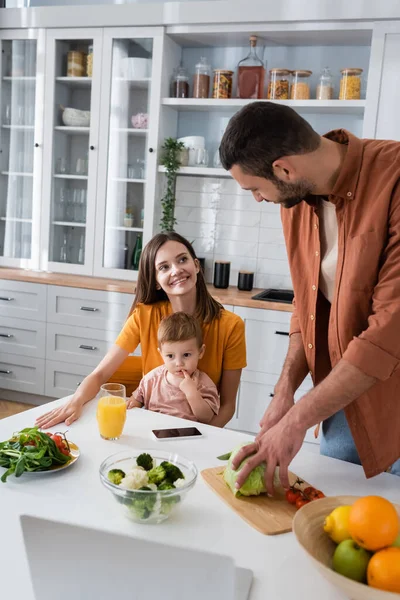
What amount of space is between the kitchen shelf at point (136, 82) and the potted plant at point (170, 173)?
1.14ft

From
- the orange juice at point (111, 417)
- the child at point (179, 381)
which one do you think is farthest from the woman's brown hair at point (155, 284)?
the orange juice at point (111, 417)

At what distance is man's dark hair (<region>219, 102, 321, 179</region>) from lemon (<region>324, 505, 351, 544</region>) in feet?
2.38

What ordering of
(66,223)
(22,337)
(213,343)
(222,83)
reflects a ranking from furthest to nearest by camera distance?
1. (66,223)
2. (22,337)
3. (222,83)
4. (213,343)

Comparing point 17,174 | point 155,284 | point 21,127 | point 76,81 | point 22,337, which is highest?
point 76,81

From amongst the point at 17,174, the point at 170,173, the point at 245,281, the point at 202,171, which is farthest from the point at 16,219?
the point at 245,281

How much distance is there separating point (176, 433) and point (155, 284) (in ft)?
2.42

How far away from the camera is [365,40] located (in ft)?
11.4

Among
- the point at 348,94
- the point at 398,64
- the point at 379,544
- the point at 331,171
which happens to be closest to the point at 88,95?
the point at 348,94

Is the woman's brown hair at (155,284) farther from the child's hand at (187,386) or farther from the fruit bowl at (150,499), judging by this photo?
the fruit bowl at (150,499)

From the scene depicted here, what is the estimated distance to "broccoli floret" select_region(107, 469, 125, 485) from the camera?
45.2 inches

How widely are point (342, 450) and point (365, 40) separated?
2668mm

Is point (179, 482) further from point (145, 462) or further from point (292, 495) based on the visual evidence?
point (292, 495)

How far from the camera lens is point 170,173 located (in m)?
A: 3.74

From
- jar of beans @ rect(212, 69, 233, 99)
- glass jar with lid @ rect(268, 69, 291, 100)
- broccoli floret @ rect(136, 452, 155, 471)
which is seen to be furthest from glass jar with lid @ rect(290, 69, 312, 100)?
broccoli floret @ rect(136, 452, 155, 471)
